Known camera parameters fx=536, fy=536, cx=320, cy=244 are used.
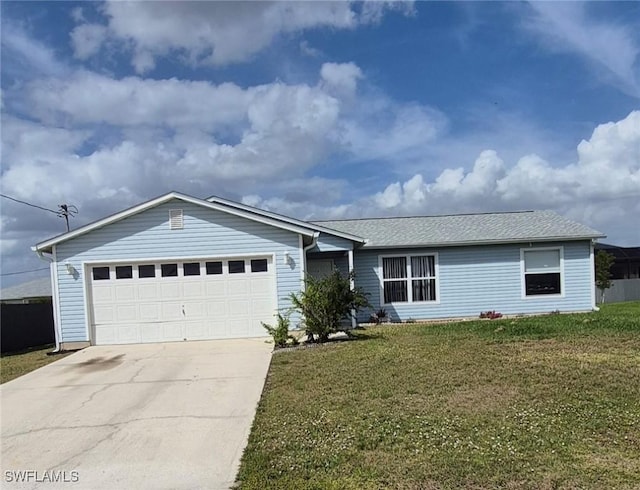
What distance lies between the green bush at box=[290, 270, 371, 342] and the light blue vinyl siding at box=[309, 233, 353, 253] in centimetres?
324

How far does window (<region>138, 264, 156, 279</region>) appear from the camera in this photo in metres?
14.1

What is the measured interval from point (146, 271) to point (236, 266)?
2361mm

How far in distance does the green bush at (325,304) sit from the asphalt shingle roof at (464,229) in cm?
455

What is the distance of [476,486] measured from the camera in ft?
13.2

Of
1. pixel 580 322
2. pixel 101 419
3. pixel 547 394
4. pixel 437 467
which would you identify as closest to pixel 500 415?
pixel 547 394

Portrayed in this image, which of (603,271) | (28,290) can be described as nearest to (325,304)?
(603,271)

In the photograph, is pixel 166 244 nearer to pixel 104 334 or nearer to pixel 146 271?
pixel 146 271

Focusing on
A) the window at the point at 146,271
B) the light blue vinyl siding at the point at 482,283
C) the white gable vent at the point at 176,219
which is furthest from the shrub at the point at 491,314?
the window at the point at 146,271

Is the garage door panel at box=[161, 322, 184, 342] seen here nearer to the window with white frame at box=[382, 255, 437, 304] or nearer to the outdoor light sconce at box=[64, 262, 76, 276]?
the outdoor light sconce at box=[64, 262, 76, 276]

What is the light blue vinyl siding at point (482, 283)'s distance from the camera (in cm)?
1702

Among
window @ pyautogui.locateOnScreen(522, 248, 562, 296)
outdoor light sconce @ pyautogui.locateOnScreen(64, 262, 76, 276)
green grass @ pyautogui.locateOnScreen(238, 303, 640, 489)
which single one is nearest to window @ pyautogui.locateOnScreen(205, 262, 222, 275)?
outdoor light sconce @ pyautogui.locateOnScreen(64, 262, 76, 276)

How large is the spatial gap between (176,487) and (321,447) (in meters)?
1.35

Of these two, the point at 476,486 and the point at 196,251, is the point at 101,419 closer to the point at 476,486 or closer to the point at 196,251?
the point at 476,486

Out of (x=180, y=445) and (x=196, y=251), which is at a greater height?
(x=196, y=251)
